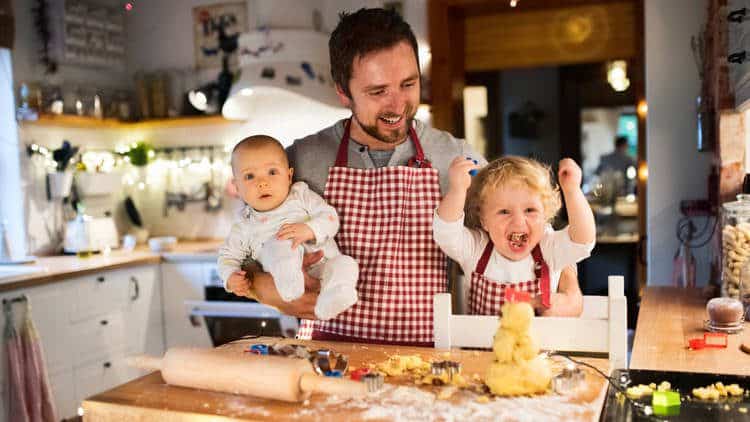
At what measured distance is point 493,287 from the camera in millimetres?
1521

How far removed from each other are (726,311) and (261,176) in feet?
3.98

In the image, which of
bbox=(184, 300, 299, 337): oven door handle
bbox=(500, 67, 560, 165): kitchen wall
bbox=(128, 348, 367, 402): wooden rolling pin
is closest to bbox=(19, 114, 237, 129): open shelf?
bbox=(184, 300, 299, 337): oven door handle

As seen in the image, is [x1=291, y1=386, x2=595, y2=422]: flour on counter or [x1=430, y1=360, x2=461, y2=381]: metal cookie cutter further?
[x1=430, y1=360, x2=461, y2=381]: metal cookie cutter

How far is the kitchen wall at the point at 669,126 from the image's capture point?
9.87ft

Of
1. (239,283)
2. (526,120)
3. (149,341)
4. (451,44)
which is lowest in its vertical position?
(149,341)

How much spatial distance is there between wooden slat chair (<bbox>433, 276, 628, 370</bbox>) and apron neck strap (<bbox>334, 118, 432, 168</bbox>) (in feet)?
1.15

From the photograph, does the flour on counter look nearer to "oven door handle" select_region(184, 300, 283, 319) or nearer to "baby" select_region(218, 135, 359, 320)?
"baby" select_region(218, 135, 359, 320)

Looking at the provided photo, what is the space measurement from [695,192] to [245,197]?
215cm

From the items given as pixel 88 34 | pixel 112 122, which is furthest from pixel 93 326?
pixel 88 34

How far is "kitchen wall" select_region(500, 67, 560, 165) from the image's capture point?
6469mm

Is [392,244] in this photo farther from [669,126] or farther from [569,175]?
[669,126]

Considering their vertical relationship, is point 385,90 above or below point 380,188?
above

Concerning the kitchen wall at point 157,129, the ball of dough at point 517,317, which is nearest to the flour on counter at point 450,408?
the ball of dough at point 517,317

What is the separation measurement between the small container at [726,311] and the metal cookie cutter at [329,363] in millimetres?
1072
